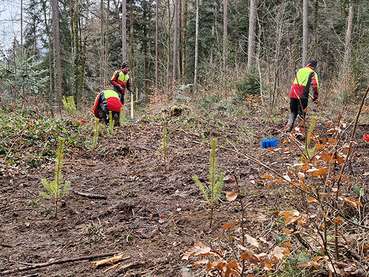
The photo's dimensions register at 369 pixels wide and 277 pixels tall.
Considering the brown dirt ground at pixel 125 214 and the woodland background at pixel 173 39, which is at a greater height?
the woodland background at pixel 173 39

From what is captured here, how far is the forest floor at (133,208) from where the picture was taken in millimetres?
3492

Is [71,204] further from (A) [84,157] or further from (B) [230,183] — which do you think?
(A) [84,157]

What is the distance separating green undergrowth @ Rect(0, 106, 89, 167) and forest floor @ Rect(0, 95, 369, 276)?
5 cm

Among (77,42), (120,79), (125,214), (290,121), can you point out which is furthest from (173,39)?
(125,214)

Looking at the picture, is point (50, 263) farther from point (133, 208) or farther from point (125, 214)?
point (133, 208)

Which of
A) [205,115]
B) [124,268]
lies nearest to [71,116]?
[205,115]

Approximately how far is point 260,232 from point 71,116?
1056cm

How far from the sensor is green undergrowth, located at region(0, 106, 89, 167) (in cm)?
738

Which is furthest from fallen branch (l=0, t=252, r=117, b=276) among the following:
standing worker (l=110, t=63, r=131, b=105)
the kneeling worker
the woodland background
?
the woodland background

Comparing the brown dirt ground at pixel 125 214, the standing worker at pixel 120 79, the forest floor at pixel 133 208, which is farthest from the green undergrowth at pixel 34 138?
the standing worker at pixel 120 79

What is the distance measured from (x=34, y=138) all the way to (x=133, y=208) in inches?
173

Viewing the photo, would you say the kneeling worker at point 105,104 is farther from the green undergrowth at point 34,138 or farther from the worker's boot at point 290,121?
the worker's boot at point 290,121

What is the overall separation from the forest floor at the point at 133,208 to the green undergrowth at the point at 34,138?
5 centimetres

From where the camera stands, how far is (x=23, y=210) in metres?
5.07
